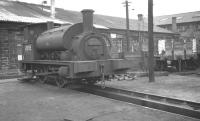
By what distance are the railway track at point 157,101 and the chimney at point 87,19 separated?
2298mm

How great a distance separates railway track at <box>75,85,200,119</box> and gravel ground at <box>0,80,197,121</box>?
536 mm

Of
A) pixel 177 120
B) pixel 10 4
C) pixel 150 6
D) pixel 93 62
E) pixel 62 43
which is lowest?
pixel 177 120

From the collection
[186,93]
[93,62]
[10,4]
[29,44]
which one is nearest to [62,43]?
[93,62]

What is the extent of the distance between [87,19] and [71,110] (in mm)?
4048

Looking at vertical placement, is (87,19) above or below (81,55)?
above

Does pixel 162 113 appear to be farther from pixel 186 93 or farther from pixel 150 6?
pixel 150 6

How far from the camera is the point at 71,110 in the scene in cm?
604

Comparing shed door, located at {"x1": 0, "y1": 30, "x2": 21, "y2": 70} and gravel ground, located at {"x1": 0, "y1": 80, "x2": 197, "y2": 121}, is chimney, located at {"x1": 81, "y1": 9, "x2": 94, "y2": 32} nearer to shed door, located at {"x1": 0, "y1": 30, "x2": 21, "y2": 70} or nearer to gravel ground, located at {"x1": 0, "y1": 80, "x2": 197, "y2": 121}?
gravel ground, located at {"x1": 0, "y1": 80, "x2": 197, "y2": 121}

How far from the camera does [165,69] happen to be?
1655cm

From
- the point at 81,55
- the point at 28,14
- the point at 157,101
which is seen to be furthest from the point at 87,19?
the point at 28,14

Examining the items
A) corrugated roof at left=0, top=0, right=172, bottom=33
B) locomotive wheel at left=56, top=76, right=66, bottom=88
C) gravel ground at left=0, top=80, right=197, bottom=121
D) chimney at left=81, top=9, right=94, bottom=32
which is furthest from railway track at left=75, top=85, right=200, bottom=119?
corrugated roof at left=0, top=0, right=172, bottom=33

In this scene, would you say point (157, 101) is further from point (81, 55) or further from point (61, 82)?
point (61, 82)

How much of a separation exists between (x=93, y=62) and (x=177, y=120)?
3.84 meters

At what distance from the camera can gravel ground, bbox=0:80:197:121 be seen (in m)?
5.28
